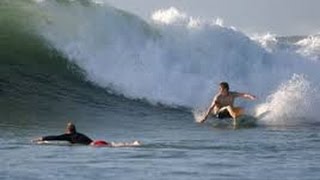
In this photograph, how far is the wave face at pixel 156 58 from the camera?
73.4 ft

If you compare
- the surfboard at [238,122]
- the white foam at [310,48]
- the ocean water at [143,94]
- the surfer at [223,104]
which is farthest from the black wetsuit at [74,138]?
the white foam at [310,48]

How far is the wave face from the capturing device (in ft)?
73.4

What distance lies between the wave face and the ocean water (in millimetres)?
35

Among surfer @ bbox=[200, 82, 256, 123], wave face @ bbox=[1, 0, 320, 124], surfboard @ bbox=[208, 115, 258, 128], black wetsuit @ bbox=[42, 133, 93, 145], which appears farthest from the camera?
wave face @ bbox=[1, 0, 320, 124]

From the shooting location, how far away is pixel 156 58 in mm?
24719

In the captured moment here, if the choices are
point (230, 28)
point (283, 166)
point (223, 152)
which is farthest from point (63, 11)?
point (283, 166)

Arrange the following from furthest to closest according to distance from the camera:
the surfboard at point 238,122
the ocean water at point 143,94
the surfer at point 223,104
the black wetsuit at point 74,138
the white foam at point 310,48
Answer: the white foam at point 310,48 → the surfer at point 223,104 → the surfboard at point 238,122 → the black wetsuit at point 74,138 → the ocean water at point 143,94

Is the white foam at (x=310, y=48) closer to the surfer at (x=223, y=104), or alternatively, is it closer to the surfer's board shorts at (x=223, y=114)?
the surfer at (x=223, y=104)

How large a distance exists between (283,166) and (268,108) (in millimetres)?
9760

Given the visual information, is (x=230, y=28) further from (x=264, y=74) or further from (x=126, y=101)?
(x=126, y=101)

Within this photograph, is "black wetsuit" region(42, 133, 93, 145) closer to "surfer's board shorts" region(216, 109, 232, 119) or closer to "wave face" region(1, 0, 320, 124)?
"surfer's board shorts" region(216, 109, 232, 119)

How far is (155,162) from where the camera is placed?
1173 cm

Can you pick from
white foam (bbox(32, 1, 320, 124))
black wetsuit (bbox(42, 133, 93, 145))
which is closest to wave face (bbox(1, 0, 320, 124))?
white foam (bbox(32, 1, 320, 124))

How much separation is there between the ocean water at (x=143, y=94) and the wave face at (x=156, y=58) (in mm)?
35
